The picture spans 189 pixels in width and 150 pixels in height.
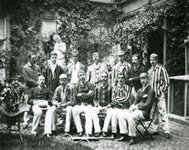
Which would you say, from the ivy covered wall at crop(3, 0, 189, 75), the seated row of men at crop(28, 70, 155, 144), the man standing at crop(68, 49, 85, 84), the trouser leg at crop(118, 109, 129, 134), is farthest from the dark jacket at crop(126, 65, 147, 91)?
the ivy covered wall at crop(3, 0, 189, 75)

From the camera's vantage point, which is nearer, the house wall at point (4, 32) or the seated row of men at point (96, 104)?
the seated row of men at point (96, 104)

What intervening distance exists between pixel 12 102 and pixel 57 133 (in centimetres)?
86

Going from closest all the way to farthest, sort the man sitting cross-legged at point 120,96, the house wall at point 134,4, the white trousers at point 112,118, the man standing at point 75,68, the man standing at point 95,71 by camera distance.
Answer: the white trousers at point 112,118
the man sitting cross-legged at point 120,96
the man standing at point 95,71
the man standing at point 75,68
the house wall at point 134,4

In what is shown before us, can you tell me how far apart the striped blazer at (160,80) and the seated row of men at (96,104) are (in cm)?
24

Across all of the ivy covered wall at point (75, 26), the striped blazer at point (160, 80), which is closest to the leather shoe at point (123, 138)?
the striped blazer at point (160, 80)

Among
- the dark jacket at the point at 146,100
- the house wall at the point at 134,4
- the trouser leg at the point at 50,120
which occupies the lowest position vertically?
the trouser leg at the point at 50,120

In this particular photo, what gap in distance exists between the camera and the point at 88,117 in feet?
13.6

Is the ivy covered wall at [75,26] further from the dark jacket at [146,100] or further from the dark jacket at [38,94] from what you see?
the dark jacket at [146,100]

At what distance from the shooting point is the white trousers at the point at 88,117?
410cm

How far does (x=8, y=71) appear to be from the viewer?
6.02 meters

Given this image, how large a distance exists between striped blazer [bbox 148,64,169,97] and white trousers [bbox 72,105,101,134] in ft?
3.24

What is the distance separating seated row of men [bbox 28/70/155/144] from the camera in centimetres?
390

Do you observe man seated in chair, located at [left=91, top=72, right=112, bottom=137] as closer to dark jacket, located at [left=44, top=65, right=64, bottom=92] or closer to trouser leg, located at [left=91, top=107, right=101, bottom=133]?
trouser leg, located at [left=91, top=107, right=101, bottom=133]

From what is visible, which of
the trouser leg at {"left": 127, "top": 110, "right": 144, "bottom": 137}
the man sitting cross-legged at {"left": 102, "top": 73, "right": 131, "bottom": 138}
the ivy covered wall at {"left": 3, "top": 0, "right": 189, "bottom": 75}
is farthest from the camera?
the ivy covered wall at {"left": 3, "top": 0, "right": 189, "bottom": 75}
